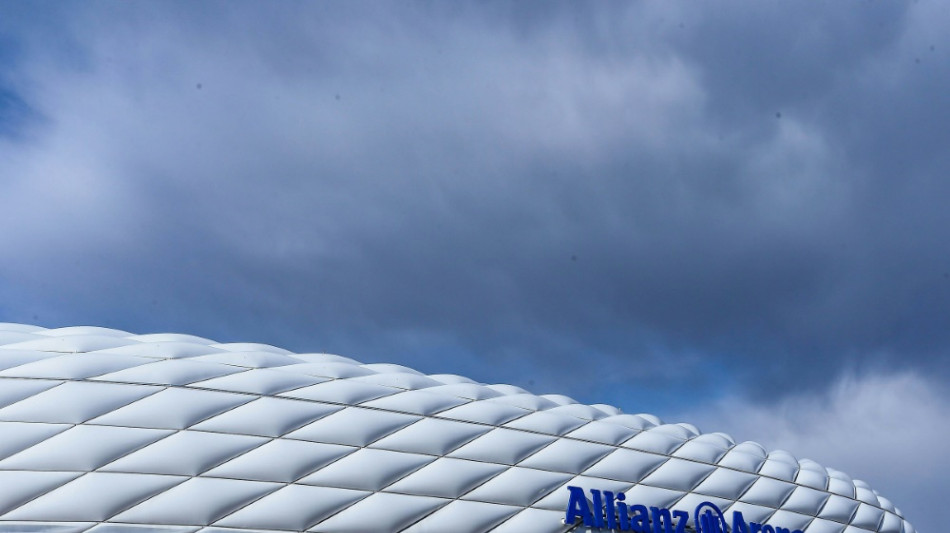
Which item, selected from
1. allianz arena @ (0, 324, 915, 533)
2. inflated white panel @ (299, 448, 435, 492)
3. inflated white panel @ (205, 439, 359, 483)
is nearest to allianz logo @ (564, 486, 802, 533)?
allianz arena @ (0, 324, 915, 533)

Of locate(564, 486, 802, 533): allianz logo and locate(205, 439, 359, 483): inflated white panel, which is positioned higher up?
locate(205, 439, 359, 483): inflated white panel

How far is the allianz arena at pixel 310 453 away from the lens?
13.2 metres

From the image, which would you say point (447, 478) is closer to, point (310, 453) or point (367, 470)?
point (367, 470)

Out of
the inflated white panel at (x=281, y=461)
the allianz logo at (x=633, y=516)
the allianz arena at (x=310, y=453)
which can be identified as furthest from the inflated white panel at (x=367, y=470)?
the allianz logo at (x=633, y=516)

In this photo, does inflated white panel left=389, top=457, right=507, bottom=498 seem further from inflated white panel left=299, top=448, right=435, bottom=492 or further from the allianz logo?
the allianz logo

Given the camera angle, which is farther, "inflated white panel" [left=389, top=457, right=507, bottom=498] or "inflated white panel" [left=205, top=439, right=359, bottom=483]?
"inflated white panel" [left=389, top=457, right=507, bottom=498]

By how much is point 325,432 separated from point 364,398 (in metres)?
1.63

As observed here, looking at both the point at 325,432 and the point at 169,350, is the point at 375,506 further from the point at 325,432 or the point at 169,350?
the point at 169,350

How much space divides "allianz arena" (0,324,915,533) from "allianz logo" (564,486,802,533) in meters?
0.04

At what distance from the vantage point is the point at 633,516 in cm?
1683

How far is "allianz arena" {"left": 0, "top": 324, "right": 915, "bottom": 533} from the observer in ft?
43.3

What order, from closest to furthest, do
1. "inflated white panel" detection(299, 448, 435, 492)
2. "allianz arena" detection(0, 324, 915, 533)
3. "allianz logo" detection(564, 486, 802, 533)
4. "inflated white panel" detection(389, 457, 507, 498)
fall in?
"allianz arena" detection(0, 324, 915, 533) < "inflated white panel" detection(299, 448, 435, 492) < "inflated white panel" detection(389, 457, 507, 498) < "allianz logo" detection(564, 486, 802, 533)

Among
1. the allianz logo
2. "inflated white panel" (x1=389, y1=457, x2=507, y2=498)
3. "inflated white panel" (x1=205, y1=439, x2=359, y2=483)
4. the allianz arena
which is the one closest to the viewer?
the allianz arena

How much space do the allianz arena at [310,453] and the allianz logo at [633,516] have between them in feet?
0.13
